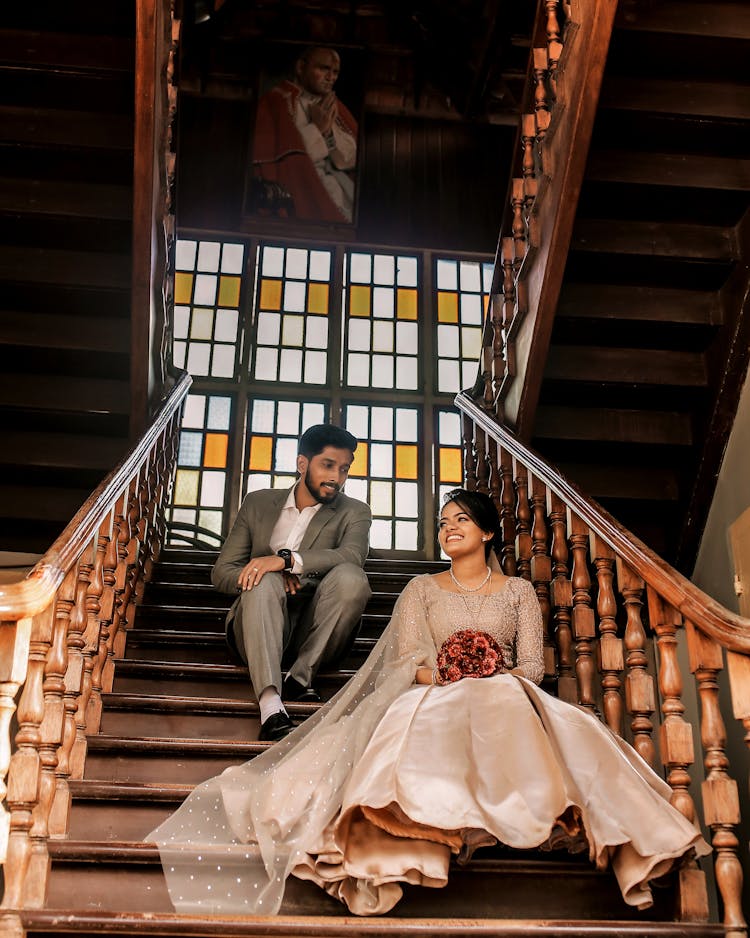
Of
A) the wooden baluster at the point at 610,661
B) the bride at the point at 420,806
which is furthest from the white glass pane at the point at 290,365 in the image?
the bride at the point at 420,806

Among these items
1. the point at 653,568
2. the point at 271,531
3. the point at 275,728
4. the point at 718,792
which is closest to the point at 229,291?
the point at 271,531

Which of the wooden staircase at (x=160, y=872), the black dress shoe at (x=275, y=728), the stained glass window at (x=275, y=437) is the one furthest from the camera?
the stained glass window at (x=275, y=437)

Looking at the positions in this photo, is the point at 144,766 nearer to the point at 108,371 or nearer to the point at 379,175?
the point at 108,371

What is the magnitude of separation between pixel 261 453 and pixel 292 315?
110 cm

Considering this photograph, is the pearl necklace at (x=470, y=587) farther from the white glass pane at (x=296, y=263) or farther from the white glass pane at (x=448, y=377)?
the white glass pane at (x=296, y=263)

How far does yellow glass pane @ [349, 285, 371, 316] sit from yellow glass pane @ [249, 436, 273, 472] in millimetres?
1183

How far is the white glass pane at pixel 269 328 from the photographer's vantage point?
7258 mm

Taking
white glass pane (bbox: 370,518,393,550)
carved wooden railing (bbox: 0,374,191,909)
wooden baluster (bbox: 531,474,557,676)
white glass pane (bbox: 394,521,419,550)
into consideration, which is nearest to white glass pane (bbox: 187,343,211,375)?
white glass pane (bbox: 370,518,393,550)

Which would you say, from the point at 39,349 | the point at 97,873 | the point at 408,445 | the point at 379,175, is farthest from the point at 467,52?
the point at 97,873

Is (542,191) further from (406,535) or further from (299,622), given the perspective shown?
(406,535)

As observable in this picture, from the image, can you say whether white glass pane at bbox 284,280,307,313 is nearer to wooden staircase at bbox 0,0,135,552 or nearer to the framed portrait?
the framed portrait

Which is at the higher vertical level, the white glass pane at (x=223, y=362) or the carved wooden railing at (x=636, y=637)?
the white glass pane at (x=223, y=362)

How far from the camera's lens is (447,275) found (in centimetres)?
765

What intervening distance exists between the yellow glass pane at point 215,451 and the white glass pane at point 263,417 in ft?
0.70
